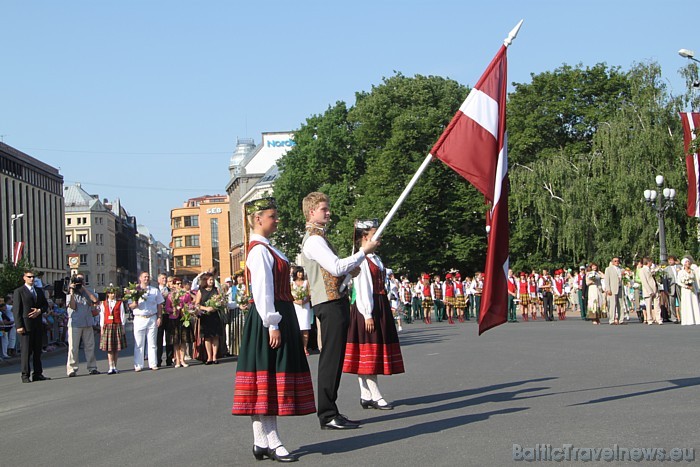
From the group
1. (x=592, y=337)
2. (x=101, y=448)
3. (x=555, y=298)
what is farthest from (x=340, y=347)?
(x=555, y=298)

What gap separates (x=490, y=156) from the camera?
988cm

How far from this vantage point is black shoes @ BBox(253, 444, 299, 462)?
740cm

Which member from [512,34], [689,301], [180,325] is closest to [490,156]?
[512,34]

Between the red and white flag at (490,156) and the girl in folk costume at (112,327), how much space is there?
11009mm

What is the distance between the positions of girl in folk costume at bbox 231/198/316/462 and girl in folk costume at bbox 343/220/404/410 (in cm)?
239

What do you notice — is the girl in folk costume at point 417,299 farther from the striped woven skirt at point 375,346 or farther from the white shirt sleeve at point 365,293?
the white shirt sleeve at point 365,293

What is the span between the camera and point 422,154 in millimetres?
55906

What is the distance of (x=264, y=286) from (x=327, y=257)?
45.6 inches

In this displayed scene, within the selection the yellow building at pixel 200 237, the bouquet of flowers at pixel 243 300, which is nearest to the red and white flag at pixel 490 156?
the bouquet of flowers at pixel 243 300

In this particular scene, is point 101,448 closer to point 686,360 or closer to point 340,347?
point 340,347

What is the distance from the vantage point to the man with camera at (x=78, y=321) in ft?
61.8

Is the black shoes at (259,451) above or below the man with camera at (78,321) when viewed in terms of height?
below

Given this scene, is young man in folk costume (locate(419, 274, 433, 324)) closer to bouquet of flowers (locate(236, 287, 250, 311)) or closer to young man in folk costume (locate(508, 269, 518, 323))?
young man in folk costume (locate(508, 269, 518, 323))

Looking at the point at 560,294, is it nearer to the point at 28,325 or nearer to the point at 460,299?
the point at 460,299
